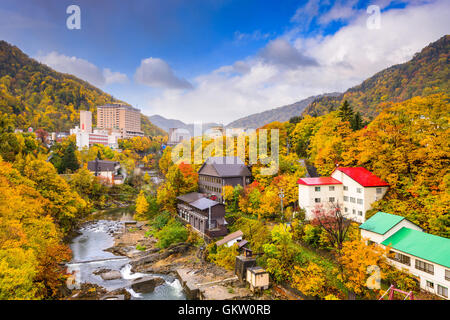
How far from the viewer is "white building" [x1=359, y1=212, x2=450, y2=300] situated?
10383 mm

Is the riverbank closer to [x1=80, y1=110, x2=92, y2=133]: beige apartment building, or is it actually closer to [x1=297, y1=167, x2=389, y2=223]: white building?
[x1=297, y1=167, x2=389, y2=223]: white building

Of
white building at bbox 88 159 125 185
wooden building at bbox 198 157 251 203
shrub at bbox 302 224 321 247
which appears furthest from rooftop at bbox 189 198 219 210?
white building at bbox 88 159 125 185

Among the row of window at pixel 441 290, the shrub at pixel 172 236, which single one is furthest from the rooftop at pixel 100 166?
the row of window at pixel 441 290

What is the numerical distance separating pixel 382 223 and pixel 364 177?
13.7ft

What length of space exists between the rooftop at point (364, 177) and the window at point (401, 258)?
16.4 ft

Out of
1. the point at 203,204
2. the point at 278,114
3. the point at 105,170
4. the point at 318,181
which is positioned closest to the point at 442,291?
the point at 318,181

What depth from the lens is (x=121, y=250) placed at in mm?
21875

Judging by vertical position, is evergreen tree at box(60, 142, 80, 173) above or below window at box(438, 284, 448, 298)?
above

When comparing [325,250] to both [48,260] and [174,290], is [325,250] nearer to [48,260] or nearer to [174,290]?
[174,290]

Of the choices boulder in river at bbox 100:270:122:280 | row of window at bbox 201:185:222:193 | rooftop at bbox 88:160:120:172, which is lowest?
boulder in river at bbox 100:270:122:280

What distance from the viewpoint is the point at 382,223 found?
13508 mm

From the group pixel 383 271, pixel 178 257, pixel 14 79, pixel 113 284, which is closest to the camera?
pixel 383 271
